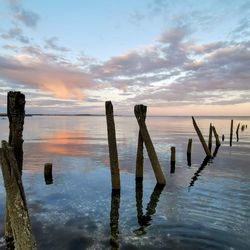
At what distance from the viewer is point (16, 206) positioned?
18.3ft

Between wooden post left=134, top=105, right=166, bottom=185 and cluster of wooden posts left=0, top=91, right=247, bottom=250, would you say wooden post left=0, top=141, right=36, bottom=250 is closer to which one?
cluster of wooden posts left=0, top=91, right=247, bottom=250

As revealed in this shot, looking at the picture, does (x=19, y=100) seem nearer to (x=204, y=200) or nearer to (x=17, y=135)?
(x=17, y=135)

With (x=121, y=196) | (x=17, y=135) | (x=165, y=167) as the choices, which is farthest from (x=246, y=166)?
(x=17, y=135)

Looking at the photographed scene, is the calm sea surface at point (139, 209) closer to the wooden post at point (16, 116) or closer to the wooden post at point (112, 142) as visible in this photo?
the wooden post at point (112, 142)

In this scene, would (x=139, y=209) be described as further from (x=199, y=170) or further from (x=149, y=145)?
(x=199, y=170)

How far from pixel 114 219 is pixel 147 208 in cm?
188

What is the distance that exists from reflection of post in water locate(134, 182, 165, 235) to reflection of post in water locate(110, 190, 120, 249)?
2.27 feet

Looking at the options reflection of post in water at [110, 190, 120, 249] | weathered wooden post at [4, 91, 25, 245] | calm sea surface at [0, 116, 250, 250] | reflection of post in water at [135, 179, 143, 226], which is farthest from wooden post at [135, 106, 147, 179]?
weathered wooden post at [4, 91, 25, 245]

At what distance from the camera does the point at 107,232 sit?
954 centimetres

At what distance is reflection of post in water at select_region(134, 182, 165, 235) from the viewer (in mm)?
10141

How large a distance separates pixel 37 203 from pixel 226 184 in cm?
965

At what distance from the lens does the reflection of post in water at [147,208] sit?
1014 cm

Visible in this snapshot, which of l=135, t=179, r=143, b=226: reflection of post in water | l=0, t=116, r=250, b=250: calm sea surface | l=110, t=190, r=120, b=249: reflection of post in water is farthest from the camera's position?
l=135, t=179, r=143, b=226: reflection of post in water

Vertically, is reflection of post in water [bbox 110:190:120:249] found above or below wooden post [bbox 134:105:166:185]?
below
